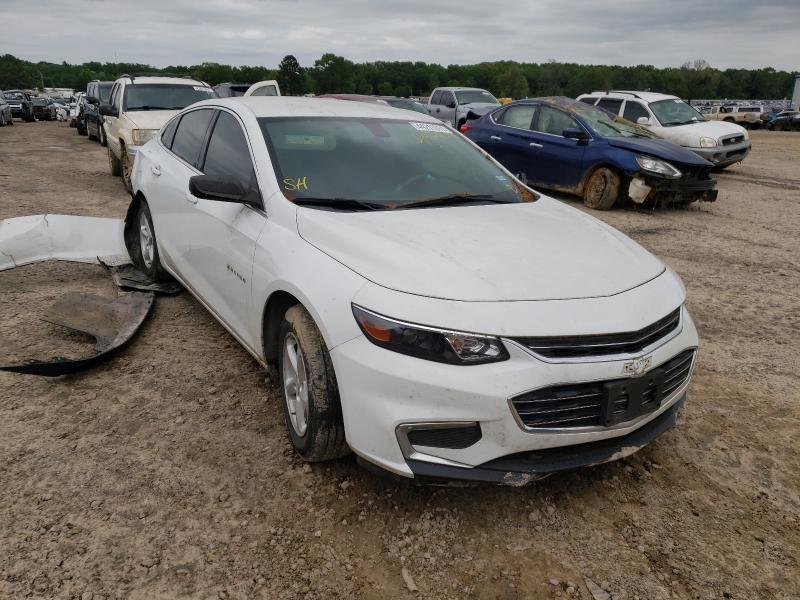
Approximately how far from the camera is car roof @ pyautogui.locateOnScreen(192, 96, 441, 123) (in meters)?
3.75

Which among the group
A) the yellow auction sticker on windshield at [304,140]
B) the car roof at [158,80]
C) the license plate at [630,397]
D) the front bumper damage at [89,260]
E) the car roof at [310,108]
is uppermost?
the car roof at [158,80]

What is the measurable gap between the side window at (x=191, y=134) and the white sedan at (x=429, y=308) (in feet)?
1.93

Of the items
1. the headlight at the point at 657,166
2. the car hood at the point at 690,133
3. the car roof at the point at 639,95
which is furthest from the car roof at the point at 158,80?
the car hood at the point at 690,133

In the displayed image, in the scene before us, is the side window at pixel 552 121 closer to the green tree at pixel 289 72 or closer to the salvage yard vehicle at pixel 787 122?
the salvage yard vehicle at pixel 787 122

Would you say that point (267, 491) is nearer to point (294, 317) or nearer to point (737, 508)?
point (294, 317)

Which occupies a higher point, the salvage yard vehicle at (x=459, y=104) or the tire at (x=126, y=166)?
the salvage yard vehicle at (x=459, y=104)

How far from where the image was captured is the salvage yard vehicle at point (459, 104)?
17625 millimetres

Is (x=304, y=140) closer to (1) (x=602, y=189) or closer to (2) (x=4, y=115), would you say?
(1) (x=602, y=189)

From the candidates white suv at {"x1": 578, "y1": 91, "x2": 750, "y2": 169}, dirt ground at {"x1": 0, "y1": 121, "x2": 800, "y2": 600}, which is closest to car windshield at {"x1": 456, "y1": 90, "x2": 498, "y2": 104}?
white suv at {"x1": 578, "y1": 91, "x2": 750, "y2": 169}

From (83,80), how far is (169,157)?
142706 mm

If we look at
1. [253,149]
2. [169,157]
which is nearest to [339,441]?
[253,149]

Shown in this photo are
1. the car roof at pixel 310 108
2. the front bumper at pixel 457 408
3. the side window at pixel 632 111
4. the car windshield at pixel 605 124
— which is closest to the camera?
the front bumper at pixel 457 408

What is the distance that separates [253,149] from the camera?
11.1ft

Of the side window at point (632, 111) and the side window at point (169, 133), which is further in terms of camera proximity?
the side window at point (632, 111)
